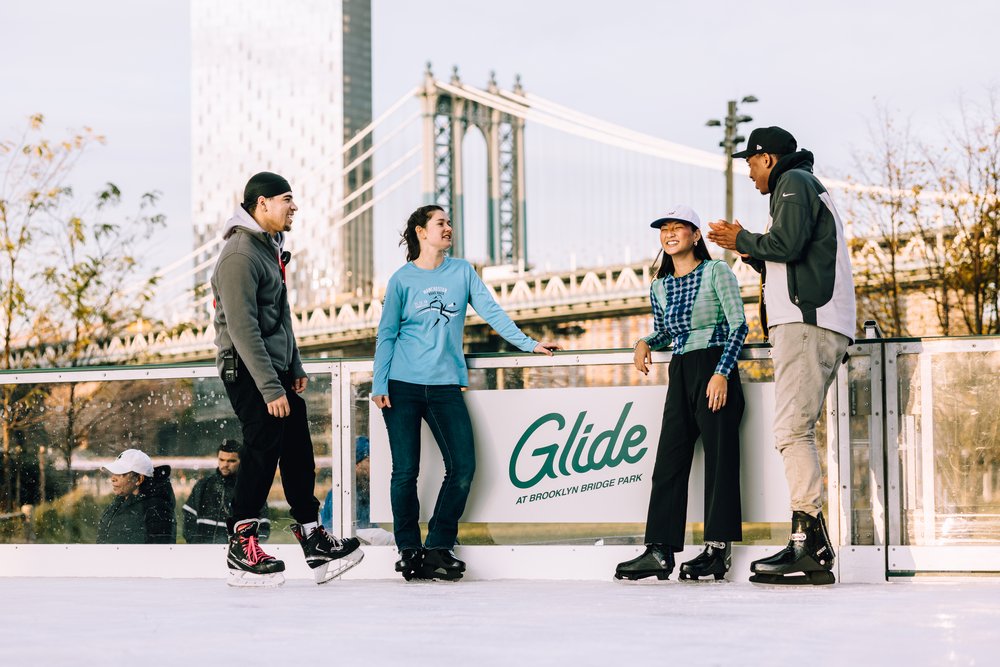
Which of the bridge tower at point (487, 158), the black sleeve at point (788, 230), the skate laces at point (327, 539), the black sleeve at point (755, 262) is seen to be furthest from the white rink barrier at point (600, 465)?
the bridge tower at point (487, 158)

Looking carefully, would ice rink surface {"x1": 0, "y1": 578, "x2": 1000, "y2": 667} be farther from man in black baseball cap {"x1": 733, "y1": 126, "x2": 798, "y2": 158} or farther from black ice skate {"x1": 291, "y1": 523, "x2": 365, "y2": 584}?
man in black baseball cap {"x1": 733, "y1": 126, "x2": 798, "y2": 158}

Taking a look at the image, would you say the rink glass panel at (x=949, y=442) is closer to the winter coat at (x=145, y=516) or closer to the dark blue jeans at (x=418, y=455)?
the dark blue jeans at (x=418, y=455)

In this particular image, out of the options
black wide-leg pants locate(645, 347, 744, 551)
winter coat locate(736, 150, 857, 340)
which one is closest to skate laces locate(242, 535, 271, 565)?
black wide-leg pants locate(645, 347, 744, 551)

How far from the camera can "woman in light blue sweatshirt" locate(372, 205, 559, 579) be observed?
4598 mm

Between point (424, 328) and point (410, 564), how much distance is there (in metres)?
0.80

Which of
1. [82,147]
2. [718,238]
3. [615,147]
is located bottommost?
[718,238]

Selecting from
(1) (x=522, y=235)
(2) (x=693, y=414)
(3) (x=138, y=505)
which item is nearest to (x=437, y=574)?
(2) (x=693, y=414)

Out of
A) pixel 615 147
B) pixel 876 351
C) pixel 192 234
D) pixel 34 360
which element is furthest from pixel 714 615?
pixel 192 234

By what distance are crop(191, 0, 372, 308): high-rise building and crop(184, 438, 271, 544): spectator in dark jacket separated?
76.4m

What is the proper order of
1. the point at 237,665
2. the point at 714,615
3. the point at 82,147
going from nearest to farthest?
the point at 237,665 < the point at 714,615 < the point at 82,147

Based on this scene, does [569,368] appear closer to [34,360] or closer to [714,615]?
[714,615]

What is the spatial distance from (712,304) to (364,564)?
5.15ft

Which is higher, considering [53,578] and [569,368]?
[569,368]

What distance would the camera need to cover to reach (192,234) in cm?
8669
